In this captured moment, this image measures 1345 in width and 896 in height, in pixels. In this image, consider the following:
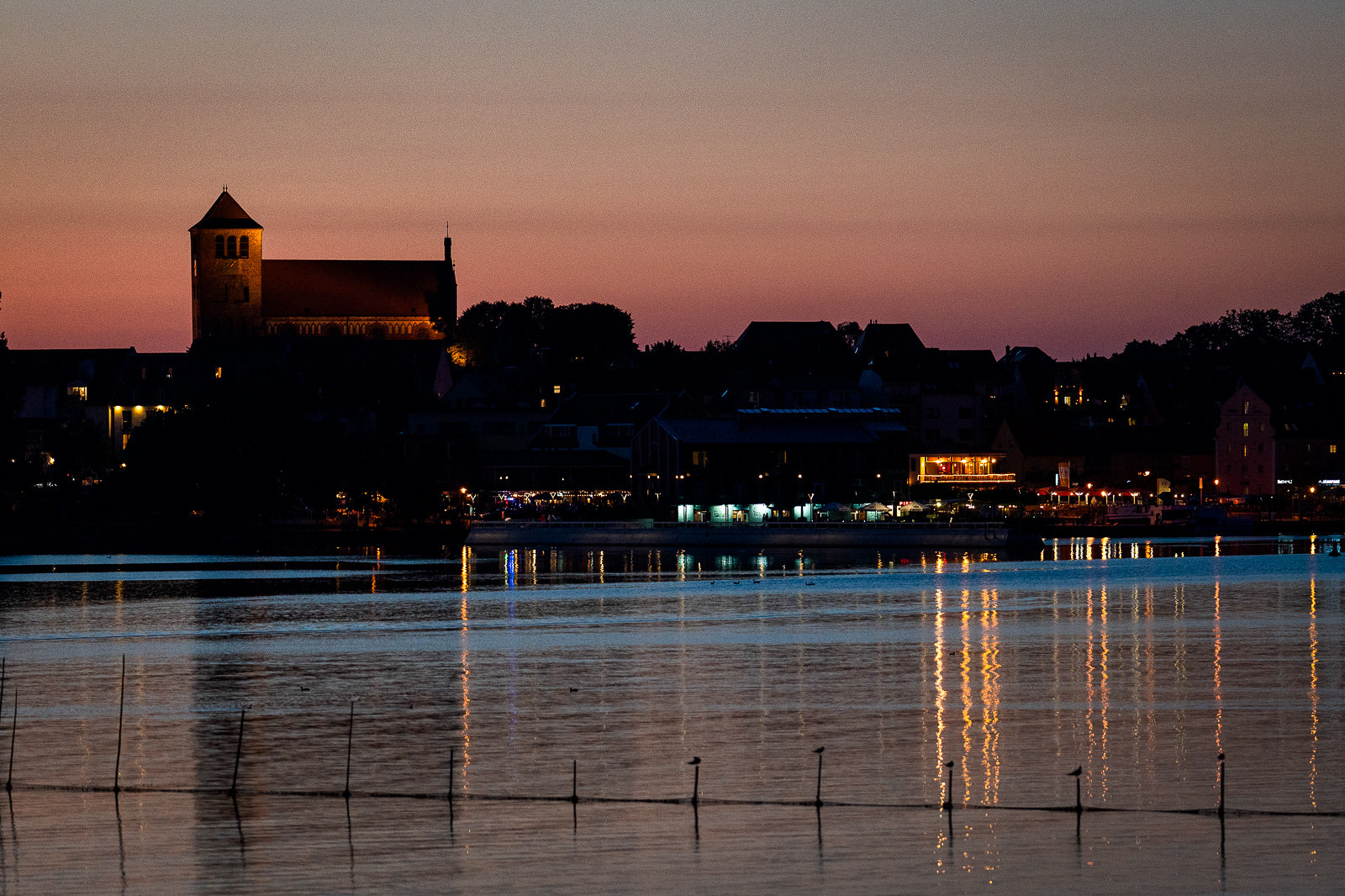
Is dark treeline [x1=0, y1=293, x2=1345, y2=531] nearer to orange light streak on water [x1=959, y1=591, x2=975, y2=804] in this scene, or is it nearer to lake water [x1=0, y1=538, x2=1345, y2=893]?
lake water [x1=0, y1=538, x2=1345, y2=893]

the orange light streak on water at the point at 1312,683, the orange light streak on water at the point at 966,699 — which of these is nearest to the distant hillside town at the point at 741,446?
the orange light streak on water at the point at 1312,683

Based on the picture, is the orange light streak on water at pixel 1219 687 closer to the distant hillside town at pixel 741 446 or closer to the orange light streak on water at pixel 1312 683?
the orange light streak on water at pixel 1312 683

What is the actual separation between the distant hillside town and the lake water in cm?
5642

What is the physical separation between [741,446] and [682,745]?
9670 cm

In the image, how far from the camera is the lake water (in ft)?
91.2

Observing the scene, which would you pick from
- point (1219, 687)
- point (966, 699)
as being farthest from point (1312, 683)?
point (966, 699)

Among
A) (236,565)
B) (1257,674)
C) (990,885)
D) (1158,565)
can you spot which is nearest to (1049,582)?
(1158,565)

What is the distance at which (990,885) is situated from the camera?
26.3 m

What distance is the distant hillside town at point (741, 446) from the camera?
138 meters

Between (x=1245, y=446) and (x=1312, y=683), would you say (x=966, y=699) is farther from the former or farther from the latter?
(x=1245, y=446)

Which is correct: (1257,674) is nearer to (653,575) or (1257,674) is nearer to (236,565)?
(653,575)

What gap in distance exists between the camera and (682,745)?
3909cm

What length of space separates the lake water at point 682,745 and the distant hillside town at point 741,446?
2221 inches

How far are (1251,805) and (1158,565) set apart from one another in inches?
2957
